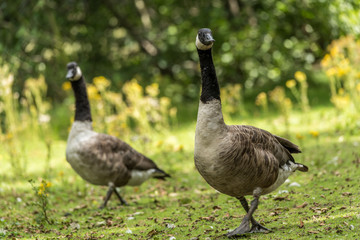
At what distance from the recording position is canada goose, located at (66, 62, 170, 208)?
7.25 meters

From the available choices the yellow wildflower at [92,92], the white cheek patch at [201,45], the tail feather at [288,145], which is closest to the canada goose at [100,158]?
the yellow wildflower at [92,92]

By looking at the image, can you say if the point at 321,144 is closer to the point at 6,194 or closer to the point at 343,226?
the point at 343,226

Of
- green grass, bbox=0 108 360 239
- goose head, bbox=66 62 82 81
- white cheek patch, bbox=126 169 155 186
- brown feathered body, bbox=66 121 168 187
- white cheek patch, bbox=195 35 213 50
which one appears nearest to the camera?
white cheek patch, bbox=195 35 213 50

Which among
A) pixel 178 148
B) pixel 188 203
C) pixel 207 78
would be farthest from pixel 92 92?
pixel 207 78

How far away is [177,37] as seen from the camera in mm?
14836

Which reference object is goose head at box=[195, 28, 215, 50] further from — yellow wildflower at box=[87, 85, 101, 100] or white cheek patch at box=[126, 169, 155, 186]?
yellow wildflower at box=[87, 85, 101, 100]

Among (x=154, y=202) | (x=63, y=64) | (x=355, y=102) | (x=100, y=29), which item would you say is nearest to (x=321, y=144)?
(x=355, y=102)

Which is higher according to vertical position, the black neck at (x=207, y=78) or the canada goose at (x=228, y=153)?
the black neck at (x=207, y=78)

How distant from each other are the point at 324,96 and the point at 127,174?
833 cm

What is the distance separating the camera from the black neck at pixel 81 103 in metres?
7.84

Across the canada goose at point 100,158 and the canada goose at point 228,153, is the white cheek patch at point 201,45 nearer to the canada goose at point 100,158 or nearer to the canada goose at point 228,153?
the canada goose at point 228,153

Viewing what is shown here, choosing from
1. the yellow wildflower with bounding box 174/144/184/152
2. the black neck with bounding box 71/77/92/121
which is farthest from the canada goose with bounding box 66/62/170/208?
the yellow wildflower with bounding box 174/144/184/152

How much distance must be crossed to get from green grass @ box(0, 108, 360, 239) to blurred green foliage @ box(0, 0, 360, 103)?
12.0 feet

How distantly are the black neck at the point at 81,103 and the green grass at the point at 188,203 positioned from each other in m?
1.39
